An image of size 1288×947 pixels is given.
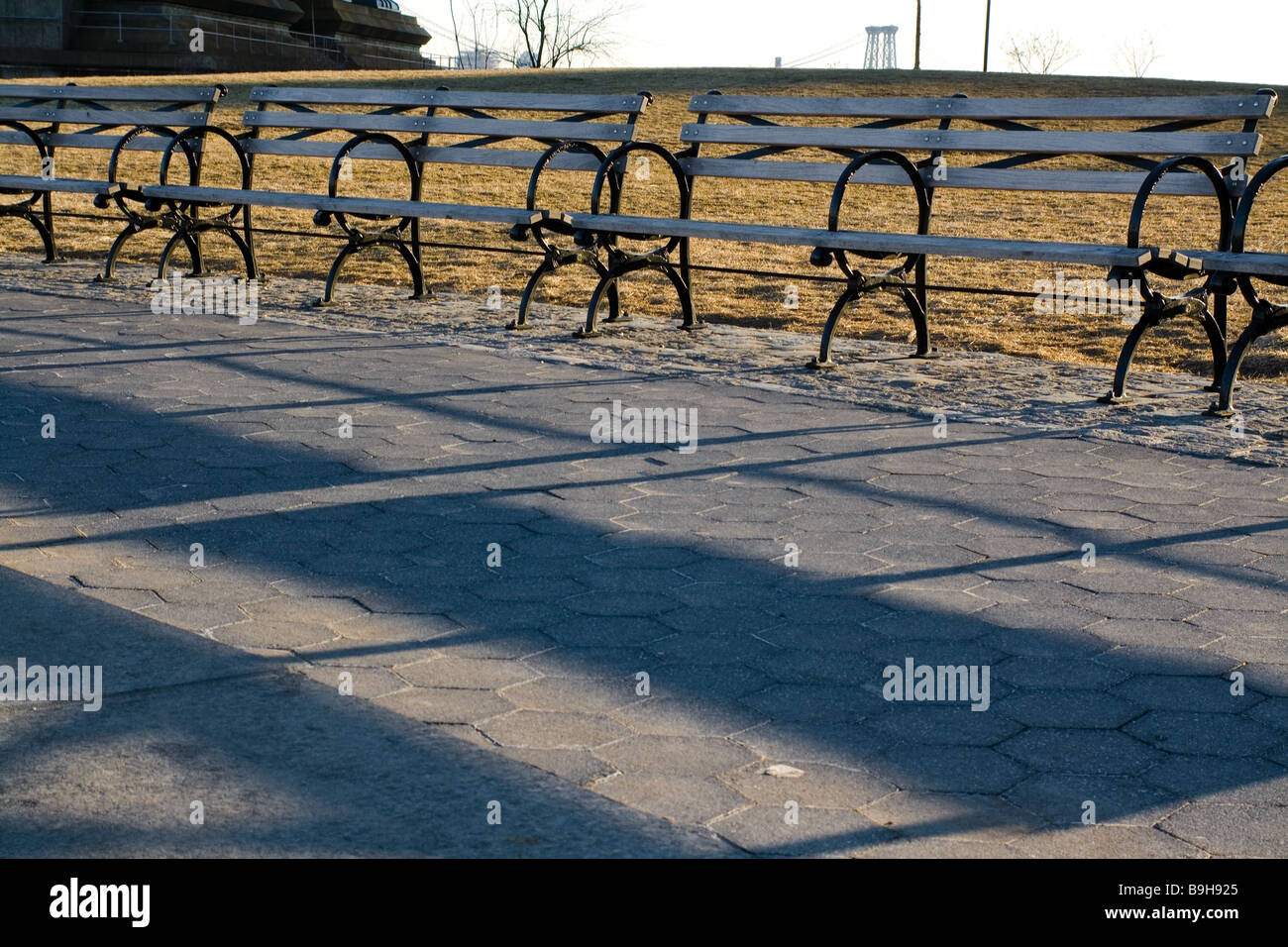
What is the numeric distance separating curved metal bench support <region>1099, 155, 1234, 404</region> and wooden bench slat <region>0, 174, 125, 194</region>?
6.78 meters

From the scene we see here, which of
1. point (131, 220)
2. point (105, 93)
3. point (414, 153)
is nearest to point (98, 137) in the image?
point (105, 93)

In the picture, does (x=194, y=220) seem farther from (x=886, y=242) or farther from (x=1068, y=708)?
(x=1068, y=708)

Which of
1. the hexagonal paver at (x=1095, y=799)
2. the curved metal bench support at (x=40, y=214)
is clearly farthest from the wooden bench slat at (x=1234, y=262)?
the curved metal bench support at (x=40, y=214)

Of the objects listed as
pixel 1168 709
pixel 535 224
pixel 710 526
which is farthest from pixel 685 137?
pixel 1168 709

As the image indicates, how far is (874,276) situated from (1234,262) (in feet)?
5.81

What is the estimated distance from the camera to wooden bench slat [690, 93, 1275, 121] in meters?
6.75

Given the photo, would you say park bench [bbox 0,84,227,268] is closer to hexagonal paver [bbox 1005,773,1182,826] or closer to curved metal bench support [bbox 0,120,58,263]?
curved metal bench support [bbox 0,120,58,263]

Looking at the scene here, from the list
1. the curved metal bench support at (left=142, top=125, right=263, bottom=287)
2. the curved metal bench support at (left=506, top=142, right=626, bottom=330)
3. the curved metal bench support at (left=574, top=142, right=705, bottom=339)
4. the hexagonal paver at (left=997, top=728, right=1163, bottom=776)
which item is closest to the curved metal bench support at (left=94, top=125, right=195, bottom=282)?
the curved metal bench support at (left=142, top=125, right=263, bottom=287)

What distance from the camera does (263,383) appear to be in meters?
6.56

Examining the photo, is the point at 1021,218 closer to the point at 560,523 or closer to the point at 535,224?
the point at 535,224

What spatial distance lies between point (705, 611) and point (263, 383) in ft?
11.4

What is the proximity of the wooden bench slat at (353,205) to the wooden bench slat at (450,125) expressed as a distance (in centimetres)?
56

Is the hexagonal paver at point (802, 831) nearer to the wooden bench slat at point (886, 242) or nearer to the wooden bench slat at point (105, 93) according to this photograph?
the wooden bench slat at point (886, 242)

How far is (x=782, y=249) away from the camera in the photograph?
1320cm
